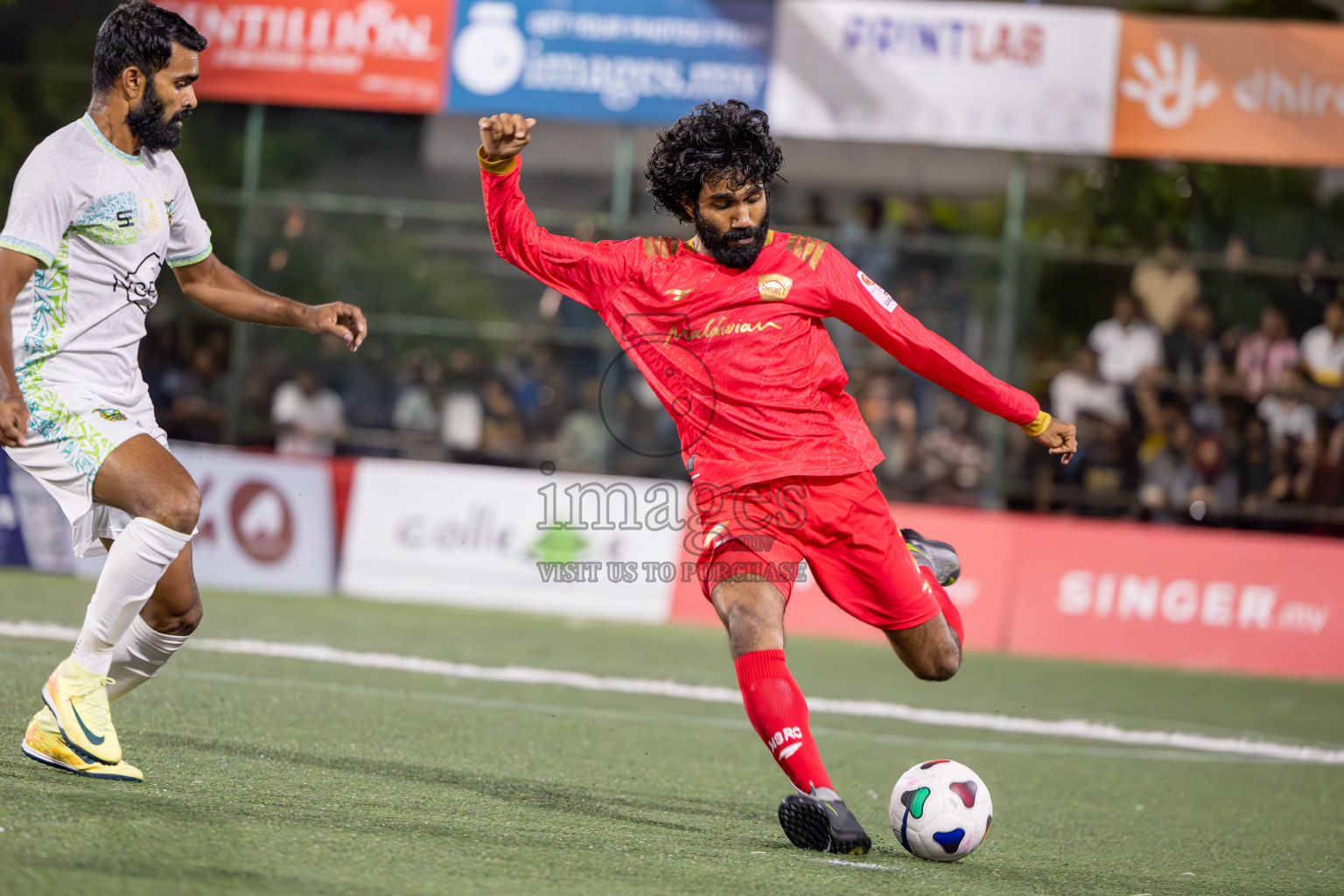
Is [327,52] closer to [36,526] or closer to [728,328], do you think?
[36,526]

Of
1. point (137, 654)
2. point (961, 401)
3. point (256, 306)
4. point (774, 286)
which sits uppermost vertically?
point (774, 286)

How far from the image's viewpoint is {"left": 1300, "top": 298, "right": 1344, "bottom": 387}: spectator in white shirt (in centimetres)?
1376

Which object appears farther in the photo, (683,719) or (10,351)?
(683,719)

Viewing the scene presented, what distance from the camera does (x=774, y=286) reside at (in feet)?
16.2

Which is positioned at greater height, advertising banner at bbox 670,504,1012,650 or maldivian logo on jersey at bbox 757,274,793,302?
maldivian logo on jersey at bbox 757,274,793,302

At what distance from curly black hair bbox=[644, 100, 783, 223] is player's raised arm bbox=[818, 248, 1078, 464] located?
0.40 meters

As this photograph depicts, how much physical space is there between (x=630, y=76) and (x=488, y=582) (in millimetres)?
5153

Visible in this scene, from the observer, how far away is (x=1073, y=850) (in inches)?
201

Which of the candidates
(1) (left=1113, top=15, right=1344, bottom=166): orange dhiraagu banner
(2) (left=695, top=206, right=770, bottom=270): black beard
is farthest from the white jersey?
(1) (left=1113, top=15, right=1344, bottom=166): orange dhiraagu banner

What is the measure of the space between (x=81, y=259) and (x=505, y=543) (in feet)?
25.7

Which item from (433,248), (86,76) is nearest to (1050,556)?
(433,248)

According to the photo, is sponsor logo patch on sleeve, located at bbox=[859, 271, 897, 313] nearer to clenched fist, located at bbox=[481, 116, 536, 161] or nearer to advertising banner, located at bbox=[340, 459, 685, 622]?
clenched fist, located at bbox=[481, 116, 536, 161]

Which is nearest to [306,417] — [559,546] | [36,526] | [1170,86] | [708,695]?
[36,526]

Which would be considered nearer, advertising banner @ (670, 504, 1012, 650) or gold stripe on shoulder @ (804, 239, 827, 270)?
gold stripe on shoulder @ (804, 239, 827, 270)
